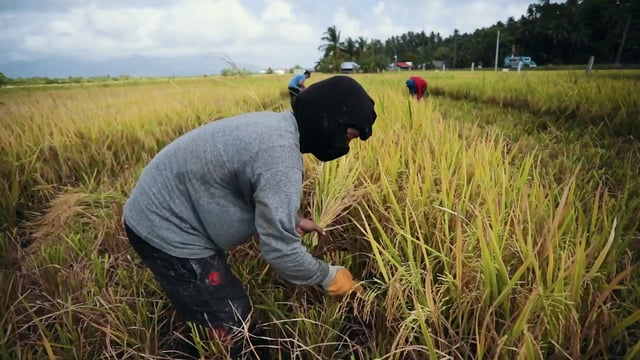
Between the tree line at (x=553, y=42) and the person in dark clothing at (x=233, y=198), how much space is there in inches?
155

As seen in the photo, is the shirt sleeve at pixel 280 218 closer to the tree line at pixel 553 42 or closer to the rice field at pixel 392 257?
the rice field at pixel 392 257

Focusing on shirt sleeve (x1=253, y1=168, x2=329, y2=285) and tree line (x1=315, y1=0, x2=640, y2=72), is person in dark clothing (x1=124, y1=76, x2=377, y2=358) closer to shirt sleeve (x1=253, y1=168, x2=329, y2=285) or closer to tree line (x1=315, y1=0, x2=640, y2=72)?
shirt sleeve (x1=253, y1=168, x2=329, y2=285)

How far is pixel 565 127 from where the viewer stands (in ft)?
12.1

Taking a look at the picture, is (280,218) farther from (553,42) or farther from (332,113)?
(553,42)

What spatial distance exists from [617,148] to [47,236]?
3828 mm

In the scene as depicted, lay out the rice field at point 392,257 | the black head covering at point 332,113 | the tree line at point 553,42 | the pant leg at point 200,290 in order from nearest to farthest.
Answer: the rice field at point 392,257 → the black head covering at point 332,113 → the pant leg at point 200,290 → the tree line at point 553,42

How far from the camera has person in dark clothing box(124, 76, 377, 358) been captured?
1.05 m

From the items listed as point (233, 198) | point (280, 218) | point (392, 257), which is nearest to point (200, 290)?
point (233, 198)

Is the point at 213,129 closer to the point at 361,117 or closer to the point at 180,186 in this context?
the point at 180,186

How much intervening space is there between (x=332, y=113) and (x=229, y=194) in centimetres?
42

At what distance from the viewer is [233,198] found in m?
1.17

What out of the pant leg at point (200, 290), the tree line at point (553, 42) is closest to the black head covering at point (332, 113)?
the pant leg at point (200, 290)

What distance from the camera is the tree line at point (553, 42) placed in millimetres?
4828

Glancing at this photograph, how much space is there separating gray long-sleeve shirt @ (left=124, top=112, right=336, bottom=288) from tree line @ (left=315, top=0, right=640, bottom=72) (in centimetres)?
411
